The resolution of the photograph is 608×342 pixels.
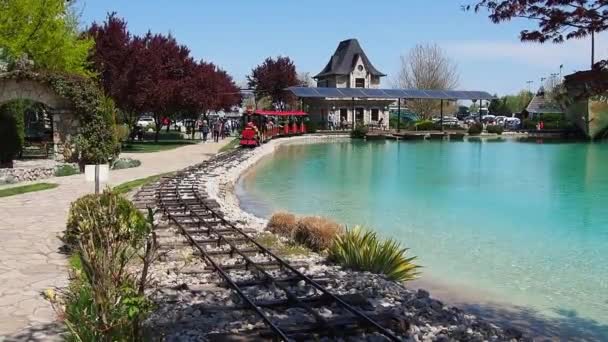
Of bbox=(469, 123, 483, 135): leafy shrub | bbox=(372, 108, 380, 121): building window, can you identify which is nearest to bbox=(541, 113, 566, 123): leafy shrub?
bbox=(469, 123, 483, 135): leafy shrub

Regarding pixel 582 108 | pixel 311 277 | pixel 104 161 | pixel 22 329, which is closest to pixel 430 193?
pixel 104 161

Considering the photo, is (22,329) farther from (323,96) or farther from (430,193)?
(323,96)

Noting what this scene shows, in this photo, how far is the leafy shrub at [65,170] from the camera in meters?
21.2

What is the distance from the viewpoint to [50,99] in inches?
876

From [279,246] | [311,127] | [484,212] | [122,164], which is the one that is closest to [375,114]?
[311,127]

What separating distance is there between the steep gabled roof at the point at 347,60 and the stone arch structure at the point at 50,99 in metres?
61.9

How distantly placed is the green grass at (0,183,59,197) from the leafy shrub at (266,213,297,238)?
26.5ft

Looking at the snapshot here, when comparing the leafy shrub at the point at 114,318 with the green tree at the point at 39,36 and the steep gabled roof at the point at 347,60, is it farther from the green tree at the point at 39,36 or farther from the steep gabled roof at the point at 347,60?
the steep gabled roof at the point at 347,60

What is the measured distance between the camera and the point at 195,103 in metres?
39.5

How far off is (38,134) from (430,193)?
76.0ft

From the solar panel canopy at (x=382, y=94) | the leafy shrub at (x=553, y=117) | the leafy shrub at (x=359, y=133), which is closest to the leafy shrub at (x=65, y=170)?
the leafy shrub at (x=359, y=133)

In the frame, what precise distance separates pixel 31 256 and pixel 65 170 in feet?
41.4

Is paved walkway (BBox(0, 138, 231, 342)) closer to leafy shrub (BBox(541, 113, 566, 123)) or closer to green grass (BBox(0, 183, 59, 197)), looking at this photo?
green grass (BBox(0, 183, 59, 197))

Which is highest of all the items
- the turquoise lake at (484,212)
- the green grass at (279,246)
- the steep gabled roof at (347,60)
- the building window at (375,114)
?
the steep gabled roof at (347,60)
